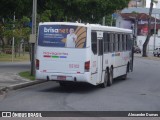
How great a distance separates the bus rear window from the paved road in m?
1.91

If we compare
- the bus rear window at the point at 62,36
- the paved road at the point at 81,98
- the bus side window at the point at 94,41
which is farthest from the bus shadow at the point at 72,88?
the bus rear window at the point at 62,36

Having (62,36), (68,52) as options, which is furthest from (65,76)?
(62,36)

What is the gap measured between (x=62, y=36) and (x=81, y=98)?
3.30 metres

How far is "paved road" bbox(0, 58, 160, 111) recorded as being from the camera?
16219mm

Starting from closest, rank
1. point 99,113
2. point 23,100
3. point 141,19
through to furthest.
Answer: point 99,113 → point 23,100 → point 141,19

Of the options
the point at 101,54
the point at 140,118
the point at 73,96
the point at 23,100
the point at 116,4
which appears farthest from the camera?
the point at 116,4

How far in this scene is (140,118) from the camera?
13633 mm

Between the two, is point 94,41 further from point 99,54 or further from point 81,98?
point 81,98

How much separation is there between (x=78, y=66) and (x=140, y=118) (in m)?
7.74

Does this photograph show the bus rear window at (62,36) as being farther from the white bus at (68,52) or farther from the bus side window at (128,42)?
the bus side window at (128,42)

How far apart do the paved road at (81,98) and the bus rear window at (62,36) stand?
6.25ft

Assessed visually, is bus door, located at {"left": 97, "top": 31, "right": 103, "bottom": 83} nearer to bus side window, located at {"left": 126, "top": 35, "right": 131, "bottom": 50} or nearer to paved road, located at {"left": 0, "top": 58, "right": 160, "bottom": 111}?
paved road, located at {"left": 0, "top": 58, "right": 160, "bottom": 111}

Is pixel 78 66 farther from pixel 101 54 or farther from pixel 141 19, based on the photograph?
pixel 141 19

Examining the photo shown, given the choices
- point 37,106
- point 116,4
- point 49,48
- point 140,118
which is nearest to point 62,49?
point 49,48
